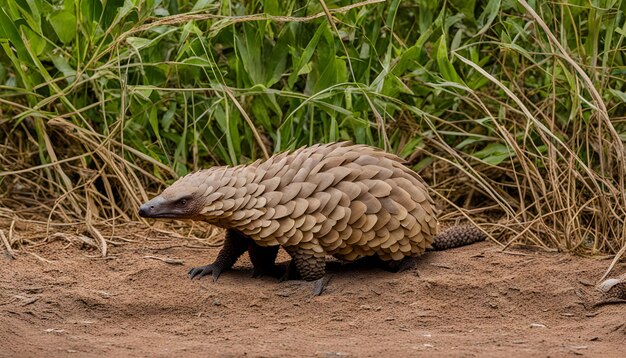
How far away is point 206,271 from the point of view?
14.1ft

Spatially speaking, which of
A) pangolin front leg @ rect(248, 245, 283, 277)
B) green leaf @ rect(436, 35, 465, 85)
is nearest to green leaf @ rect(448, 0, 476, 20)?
green leaf @ rect(436, 35, 465, 85)

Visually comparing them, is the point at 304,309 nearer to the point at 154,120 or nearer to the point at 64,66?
the point at 154,120

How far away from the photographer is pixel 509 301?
3977 millimetres

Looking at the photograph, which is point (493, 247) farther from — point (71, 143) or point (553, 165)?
point (71, 143)

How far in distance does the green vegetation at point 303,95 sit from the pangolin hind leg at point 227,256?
2.65 feet

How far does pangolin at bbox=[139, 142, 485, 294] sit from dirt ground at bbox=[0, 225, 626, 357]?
114mm

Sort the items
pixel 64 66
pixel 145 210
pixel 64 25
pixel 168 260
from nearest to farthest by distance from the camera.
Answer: pixel 145 210 → pixel 168 260 → pixel 64 25 → pixel 64 66

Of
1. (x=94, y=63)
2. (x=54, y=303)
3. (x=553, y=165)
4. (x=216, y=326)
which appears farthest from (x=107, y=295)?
(x=553, y=165)

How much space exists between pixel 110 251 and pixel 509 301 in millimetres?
1814

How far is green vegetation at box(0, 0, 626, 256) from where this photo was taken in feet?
A: 16.2

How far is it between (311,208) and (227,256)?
17.5 inches

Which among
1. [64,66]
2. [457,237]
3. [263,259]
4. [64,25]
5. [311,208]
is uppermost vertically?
[64,25]

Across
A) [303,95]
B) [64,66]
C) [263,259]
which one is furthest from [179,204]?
[64,66]

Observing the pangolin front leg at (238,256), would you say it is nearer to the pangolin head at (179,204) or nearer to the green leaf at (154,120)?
the pangolin head at (179,204)
